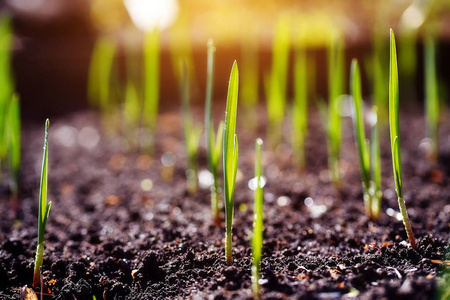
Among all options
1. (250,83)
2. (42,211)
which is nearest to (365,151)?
(42,211)

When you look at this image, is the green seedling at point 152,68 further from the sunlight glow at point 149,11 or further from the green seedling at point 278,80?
the sunlight glow at point 149,11

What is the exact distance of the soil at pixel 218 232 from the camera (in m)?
0.84

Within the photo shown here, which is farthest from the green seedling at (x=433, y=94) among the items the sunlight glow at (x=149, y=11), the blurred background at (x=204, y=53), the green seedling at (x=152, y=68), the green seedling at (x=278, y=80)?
the sunlight glow at (x=149, y=11)

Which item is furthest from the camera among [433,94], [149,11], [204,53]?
[149,11]

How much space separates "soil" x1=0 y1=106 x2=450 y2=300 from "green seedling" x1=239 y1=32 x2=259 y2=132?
0.26 metres

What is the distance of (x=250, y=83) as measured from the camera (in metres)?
2.12

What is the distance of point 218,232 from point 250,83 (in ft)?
3.77

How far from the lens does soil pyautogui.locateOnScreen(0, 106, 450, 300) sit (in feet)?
2.76

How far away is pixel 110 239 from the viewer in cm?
108

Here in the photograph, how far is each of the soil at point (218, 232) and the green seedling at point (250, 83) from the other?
0.26 m

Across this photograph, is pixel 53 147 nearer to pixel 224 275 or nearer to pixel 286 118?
pixel 286 118

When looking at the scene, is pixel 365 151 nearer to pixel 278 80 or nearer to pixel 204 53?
pixel 278 80

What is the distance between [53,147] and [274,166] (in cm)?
93

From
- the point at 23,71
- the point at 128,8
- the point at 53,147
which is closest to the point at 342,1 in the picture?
the point at 128,8
